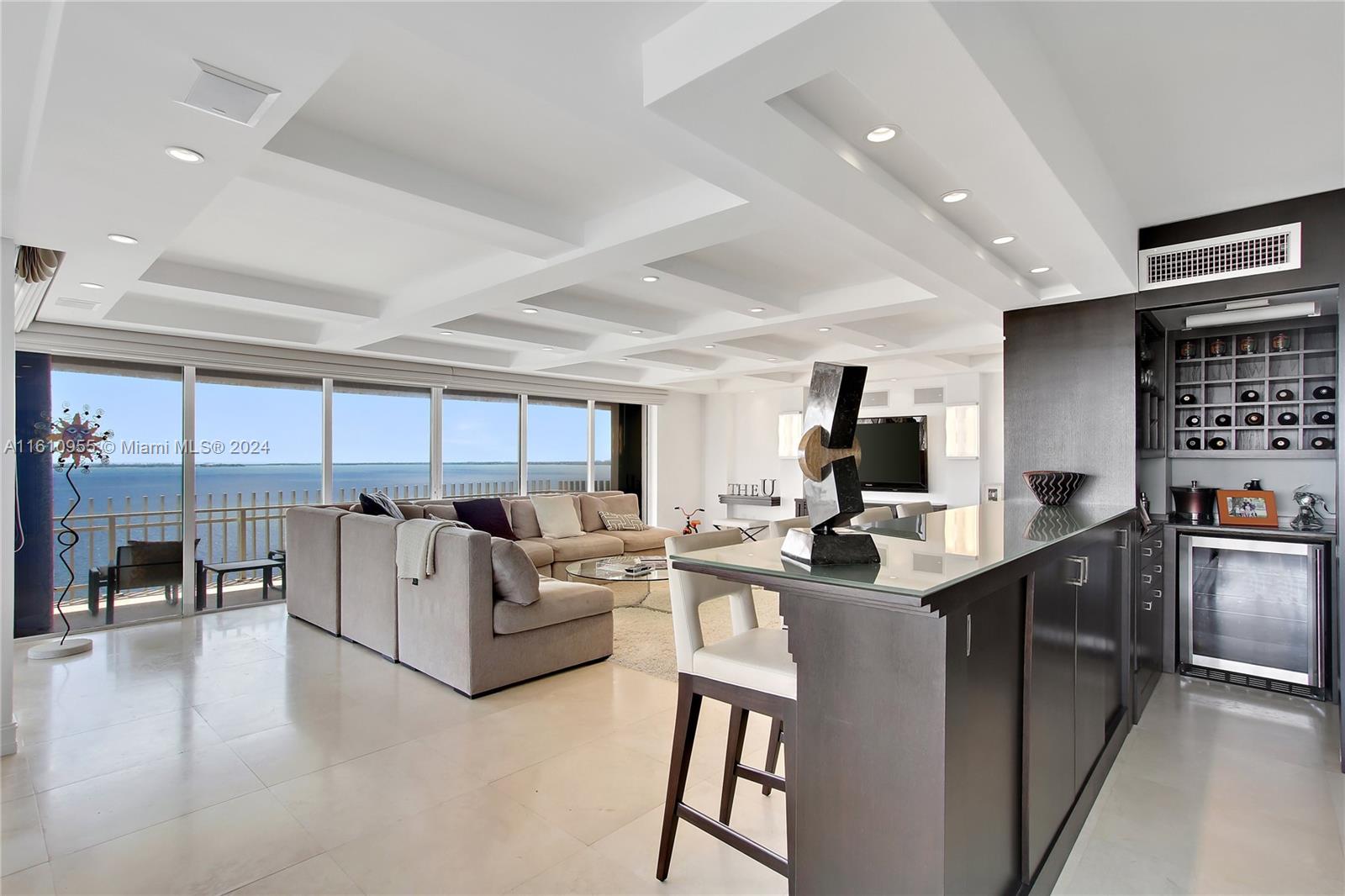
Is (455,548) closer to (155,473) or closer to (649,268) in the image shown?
(649,268)

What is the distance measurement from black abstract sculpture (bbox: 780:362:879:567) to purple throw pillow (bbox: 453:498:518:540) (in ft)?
17.3

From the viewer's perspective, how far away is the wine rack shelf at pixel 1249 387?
382cm

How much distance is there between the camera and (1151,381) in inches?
161

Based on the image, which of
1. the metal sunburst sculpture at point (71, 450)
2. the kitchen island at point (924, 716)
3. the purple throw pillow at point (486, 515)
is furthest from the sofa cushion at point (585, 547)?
the kitchen island at point (924, 716)

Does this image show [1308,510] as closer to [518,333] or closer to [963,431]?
[963,431]

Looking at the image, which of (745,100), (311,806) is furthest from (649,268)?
(311,806)

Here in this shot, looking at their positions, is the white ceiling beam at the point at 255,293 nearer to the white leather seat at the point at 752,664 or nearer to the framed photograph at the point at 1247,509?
the white leather seat at the point at 752,664

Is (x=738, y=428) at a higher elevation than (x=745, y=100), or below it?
below

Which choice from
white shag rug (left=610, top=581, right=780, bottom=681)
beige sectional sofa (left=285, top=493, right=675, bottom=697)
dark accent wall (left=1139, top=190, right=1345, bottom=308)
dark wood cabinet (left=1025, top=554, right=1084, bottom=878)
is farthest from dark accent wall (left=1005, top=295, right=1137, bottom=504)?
beige sectional sofa (left=285, top=493, right=675, bottom=697)

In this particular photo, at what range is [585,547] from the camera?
22.6ft

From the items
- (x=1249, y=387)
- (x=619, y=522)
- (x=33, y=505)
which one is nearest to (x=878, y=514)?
(x=1249, y=387)

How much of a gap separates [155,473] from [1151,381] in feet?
24.5

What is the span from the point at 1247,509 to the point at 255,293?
648cm

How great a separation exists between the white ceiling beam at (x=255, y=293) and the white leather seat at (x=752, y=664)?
160 inches
